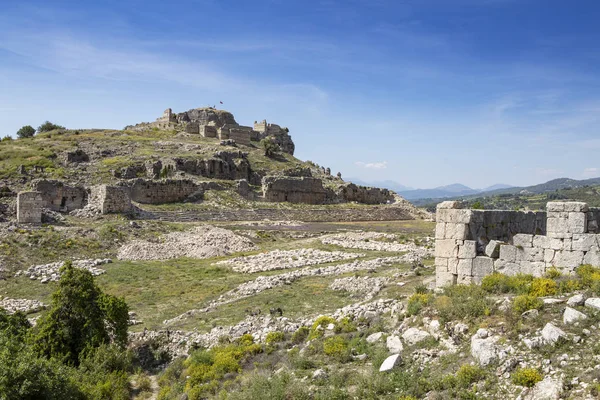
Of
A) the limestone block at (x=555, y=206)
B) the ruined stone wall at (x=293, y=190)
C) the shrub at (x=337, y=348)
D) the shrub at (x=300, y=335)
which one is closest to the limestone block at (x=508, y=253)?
the limestone block at (x=555, y=206)

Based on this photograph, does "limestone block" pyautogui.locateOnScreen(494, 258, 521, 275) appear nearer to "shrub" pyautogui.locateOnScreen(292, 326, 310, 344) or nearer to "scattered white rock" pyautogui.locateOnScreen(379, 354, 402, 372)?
"scattered white rock" pyautogui.locateOnScreen(379, 354, 402, 372)

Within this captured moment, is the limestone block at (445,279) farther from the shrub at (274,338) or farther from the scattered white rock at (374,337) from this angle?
the shrub at (274,338)

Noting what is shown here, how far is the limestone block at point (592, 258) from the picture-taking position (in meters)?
11.1

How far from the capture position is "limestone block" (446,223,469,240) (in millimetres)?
13039

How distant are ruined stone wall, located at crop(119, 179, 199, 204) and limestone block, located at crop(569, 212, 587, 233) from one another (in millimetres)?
43235

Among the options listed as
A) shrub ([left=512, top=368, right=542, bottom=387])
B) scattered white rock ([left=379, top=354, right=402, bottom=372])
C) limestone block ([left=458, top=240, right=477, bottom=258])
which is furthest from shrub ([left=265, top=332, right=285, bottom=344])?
shrub ([left=512, top=368, right=542, bottom=387])

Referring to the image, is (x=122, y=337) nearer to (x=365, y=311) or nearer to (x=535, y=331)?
(x=365, y=311)

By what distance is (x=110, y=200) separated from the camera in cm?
3953

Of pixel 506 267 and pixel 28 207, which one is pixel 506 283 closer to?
pixel 506 267

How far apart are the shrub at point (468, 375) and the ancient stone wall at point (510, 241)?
4348 mm

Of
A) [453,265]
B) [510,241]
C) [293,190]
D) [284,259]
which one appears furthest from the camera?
[293,190]

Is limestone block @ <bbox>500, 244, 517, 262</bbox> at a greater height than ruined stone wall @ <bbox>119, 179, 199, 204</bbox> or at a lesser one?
lesser

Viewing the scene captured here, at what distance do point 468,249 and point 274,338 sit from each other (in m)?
5.79

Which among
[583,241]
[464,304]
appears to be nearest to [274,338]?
[464,304]
